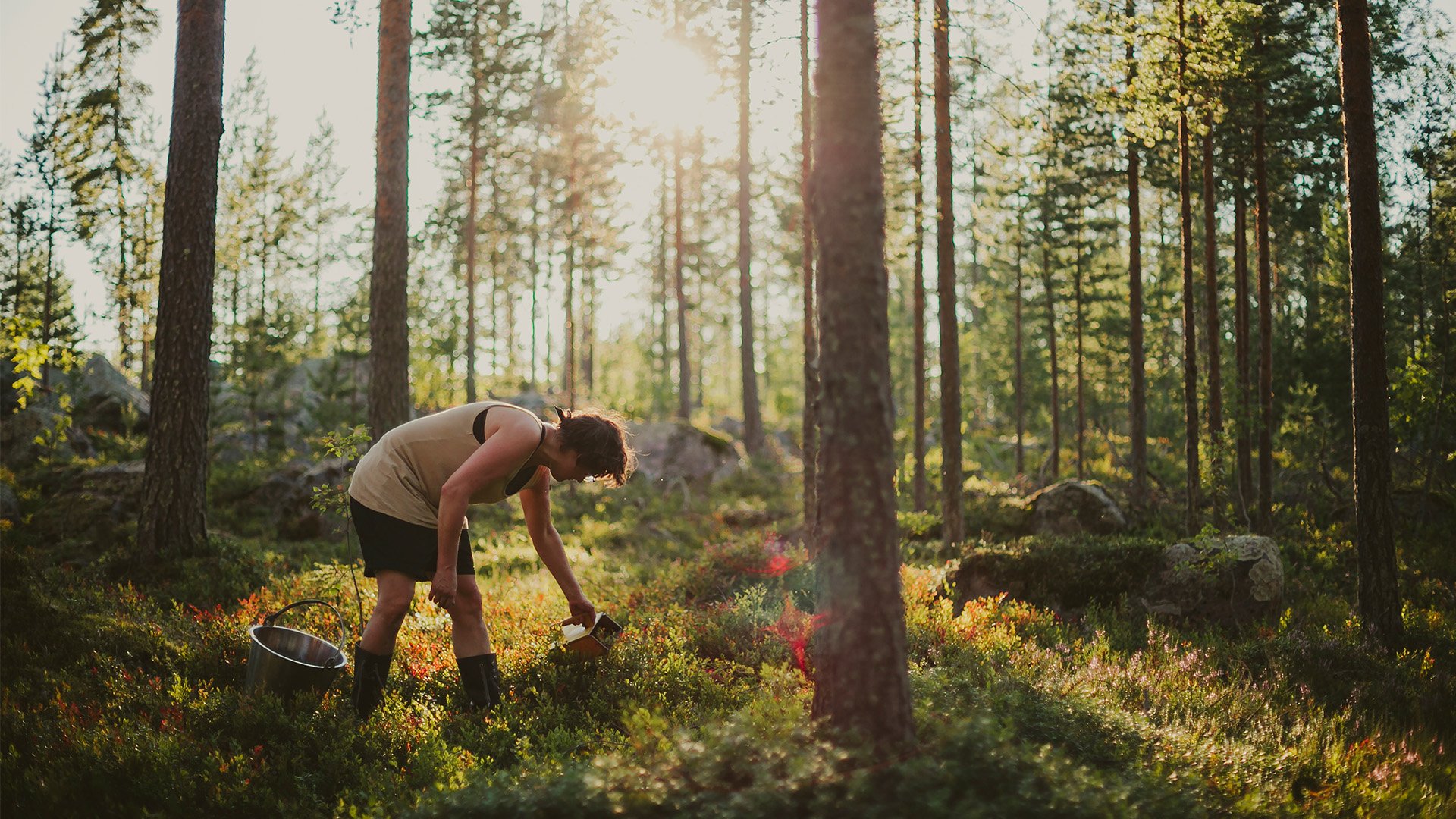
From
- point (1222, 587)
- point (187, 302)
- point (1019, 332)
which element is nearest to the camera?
point (187, 302)

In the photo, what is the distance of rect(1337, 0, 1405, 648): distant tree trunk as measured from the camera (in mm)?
7992

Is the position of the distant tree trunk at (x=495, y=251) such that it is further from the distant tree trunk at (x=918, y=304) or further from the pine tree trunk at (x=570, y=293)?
the distant tree trunk at (x=918, y=304)

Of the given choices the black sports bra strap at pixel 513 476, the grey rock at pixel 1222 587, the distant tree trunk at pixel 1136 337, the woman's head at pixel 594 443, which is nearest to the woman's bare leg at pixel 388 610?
the black sports bra strap at pixel 513 476

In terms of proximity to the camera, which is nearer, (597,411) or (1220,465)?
(597,411)

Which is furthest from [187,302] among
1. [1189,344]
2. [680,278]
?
[680,278]

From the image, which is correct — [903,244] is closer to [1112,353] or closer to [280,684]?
[280,684]

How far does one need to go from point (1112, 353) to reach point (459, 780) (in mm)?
30795

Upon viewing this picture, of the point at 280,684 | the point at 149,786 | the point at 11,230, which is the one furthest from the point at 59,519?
the point at 11,230

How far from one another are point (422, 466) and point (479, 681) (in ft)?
4.39

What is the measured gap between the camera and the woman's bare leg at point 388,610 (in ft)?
15.3

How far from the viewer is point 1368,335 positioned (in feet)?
26.3

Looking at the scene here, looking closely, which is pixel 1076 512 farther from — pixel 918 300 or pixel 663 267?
pixel 663 267

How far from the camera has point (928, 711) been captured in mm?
4020

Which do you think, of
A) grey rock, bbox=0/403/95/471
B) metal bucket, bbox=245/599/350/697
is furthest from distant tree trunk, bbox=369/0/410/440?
grey rock, bbox=0/403/95/471
